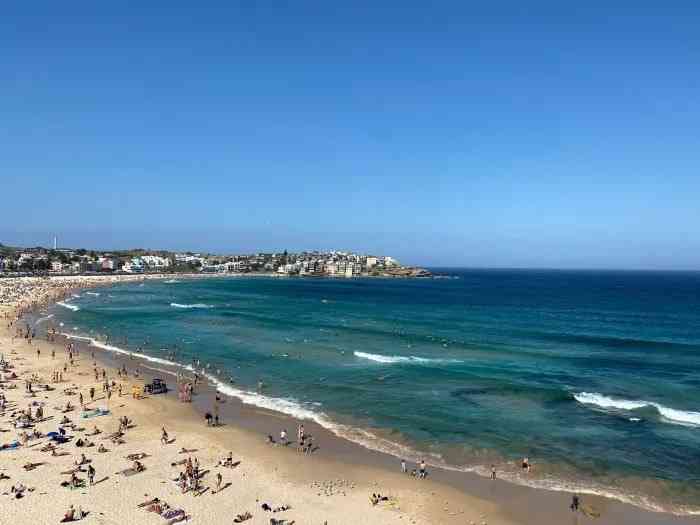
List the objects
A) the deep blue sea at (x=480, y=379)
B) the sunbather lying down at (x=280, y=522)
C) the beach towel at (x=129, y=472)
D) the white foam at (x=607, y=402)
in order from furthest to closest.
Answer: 1. the white foam at (x=607, y=402)
2. the deep blue sea at (x=480, y=379)
3. the beach towel at (x=129, y=472)
4. the sunbather lying down at (x=280, y=522)

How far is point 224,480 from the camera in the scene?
2141 centimetres

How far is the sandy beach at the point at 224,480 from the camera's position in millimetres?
18594

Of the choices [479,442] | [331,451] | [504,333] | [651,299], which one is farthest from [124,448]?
[651,299]

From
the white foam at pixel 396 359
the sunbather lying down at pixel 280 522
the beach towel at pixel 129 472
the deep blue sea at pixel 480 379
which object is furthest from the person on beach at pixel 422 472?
the white foam at pixel 396 359

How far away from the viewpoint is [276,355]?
1821 inches

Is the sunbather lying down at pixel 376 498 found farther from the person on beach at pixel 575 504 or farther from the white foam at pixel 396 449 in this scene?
the person on beach at pixel 575 504

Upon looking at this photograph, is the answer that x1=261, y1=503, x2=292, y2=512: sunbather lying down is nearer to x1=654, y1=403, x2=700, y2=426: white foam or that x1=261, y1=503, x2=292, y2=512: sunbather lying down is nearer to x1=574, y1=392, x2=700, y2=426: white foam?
x1=574, y1=392, x2=700, y2=426: white foam

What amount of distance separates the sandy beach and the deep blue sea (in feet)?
6.90

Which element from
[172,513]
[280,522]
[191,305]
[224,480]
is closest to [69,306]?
[191,305]

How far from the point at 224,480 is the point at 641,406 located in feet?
83.3

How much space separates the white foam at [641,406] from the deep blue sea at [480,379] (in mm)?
109

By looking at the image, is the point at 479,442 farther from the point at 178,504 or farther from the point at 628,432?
the point at 178,504

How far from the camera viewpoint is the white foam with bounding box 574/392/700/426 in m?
29.1

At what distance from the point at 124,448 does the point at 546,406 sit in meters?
24.0
